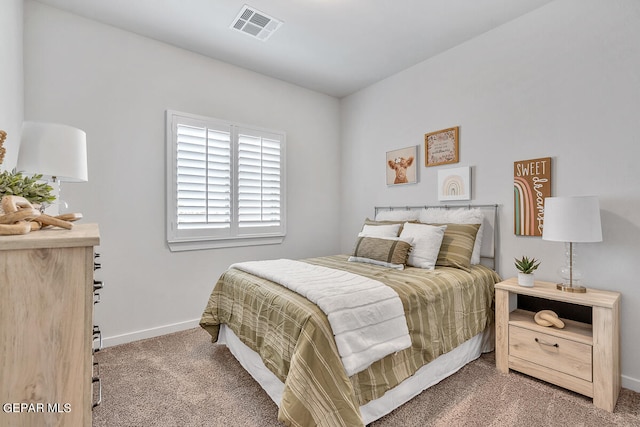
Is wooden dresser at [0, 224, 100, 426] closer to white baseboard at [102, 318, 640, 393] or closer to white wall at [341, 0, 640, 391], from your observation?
white baseboard at [102, 318, 640, 393]

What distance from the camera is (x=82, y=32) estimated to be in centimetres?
254

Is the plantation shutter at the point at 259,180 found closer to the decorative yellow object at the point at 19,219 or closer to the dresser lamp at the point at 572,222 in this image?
the decorative yellow object at the point at 19,219

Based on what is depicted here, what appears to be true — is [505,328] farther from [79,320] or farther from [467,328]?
[79,320]

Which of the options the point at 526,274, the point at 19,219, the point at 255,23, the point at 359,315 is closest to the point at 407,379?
the point at 359,315

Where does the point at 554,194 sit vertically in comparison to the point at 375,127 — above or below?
below

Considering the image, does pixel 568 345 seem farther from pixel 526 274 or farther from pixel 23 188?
pixel 23 188

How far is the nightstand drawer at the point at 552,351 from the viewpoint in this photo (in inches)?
74.4

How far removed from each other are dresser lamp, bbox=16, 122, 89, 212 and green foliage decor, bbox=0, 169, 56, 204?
0.30 m

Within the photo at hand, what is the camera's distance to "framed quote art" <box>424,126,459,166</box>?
299 centimetres

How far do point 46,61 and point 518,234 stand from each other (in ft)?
13.6

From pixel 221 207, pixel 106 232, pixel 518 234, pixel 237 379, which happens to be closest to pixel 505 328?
pixel 518 234

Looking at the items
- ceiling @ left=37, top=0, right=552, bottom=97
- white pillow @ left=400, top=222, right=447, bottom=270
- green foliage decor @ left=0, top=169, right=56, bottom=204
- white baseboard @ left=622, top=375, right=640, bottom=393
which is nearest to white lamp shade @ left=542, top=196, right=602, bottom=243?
white pillow @ left=400, top=222, right=447, bottom=270

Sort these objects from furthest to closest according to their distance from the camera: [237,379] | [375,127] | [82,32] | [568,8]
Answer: [375,127] < [82,32] < [568,8] < [237,379]

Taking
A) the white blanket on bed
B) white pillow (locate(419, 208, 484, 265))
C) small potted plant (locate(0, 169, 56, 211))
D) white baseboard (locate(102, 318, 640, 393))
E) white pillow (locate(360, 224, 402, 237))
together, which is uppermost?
small potted plant (locate(0, 169, 56, 211))
